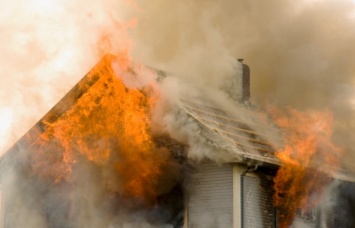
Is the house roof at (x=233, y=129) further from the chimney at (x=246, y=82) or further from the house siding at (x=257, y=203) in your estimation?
the chimney at (x=246, y=82)

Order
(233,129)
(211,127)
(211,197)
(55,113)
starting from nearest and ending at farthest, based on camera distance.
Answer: (211,197), (211,127), (233,129), (55,113)

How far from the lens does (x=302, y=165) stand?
20.6 meters

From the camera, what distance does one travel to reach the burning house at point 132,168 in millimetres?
20078

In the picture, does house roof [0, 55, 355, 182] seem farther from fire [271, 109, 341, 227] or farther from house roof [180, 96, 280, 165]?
fire [271, 109, 341, 227]

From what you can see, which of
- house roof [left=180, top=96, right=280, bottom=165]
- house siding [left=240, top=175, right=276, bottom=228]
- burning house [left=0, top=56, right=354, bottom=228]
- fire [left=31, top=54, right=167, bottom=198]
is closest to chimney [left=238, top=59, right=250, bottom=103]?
house roof [left=180, top=96, right=280, bottom=165]

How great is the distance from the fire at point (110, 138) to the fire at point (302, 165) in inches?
102

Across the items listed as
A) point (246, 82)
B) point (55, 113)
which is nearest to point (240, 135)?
point (55, 113)

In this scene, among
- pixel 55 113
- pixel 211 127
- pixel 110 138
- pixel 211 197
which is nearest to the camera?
pixel 211 197

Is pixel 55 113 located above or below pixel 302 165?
above

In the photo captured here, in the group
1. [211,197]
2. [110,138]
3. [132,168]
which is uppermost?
[110,138]

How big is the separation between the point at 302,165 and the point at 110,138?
412 cm

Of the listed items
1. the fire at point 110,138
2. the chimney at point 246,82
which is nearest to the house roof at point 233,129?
the fire at point 110,138

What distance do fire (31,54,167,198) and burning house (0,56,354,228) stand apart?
0.8 inches

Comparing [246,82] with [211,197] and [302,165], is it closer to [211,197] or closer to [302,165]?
[302,165]
